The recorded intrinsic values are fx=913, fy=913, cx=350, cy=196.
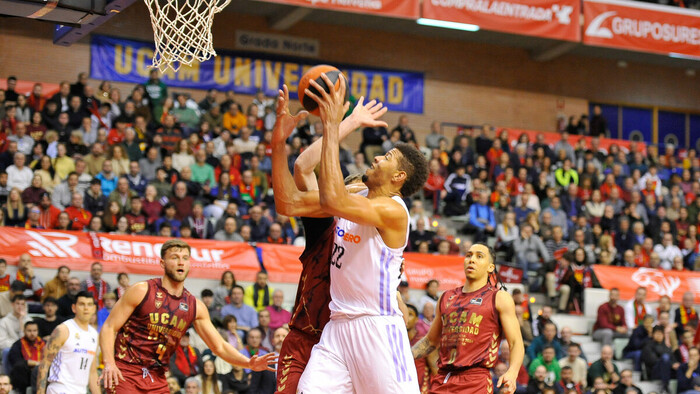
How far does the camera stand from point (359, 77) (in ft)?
77.2

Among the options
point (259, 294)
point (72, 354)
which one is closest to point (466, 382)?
point (72, 354)

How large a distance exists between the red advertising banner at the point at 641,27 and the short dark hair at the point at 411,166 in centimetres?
1739

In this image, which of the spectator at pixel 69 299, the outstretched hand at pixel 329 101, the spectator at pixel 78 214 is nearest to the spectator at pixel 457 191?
the spectator at pixel 78 214

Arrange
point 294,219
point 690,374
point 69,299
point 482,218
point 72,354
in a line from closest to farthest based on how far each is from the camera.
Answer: point 72,354, point 69,299, point 690,374, point 294,219, point 482,218

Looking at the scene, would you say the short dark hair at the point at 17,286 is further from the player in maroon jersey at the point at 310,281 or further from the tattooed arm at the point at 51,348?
the player in maroon jersey at the point at 310,281

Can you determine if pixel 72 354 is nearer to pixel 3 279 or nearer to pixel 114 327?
pixel 114 327

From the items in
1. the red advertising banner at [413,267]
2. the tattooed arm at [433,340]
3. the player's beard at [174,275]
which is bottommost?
the tattooed arm at [433,340]

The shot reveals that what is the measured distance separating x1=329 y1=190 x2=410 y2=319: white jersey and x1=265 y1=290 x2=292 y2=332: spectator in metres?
8.26

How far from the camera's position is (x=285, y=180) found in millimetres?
5445

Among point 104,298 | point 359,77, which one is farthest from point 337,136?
point 359,77

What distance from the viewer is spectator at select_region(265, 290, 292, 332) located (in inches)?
541

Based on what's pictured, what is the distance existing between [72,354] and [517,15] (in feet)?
48.5

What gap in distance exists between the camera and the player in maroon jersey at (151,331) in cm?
725

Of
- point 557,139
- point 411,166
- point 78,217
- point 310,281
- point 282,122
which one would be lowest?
point 310,281
